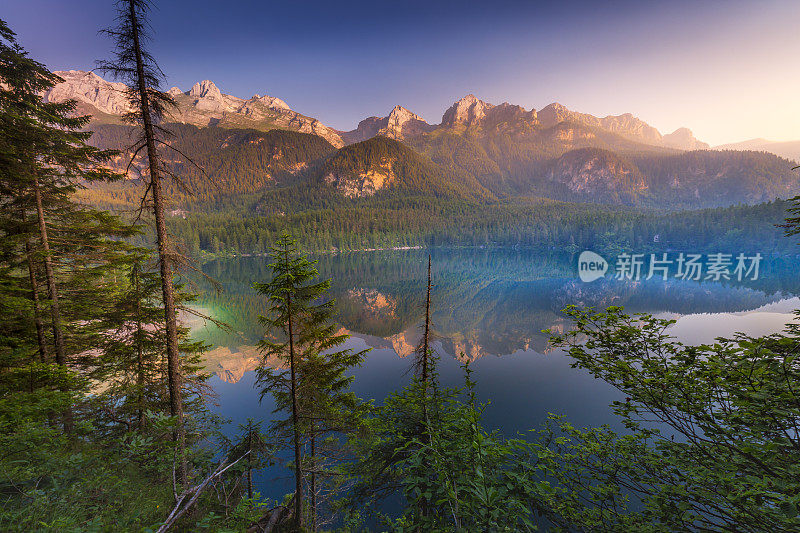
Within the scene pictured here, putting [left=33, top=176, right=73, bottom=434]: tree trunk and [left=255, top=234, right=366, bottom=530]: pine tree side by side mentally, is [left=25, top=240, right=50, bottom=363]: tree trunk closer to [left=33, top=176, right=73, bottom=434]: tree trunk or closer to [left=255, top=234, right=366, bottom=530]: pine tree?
[left=33, top=176, right=73, bottom=434]: tree trunk

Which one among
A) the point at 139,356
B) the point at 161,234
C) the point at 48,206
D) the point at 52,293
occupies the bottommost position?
the point at 139,356

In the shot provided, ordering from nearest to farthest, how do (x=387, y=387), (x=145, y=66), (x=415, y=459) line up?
(x=415, y=459), (x=145, y=66), (x=387, y=387)

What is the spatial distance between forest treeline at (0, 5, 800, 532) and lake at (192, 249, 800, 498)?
1753 mm

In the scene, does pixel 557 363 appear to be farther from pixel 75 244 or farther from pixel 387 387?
pixel 75 244

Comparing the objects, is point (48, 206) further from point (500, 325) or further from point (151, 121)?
point (500, 325)

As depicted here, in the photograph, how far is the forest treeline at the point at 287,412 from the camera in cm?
423

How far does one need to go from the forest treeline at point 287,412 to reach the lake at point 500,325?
5.75 feet

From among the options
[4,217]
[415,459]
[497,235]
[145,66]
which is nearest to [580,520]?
[415,459]

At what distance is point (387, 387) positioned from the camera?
2427 centimetres

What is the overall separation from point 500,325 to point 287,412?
36.1 m

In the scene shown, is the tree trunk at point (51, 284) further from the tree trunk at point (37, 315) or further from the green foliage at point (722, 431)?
the green foliage at point (722, 431)

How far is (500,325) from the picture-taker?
4062 cm

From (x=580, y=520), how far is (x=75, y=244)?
1673cm

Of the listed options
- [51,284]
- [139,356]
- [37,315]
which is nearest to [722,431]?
[139,356]
